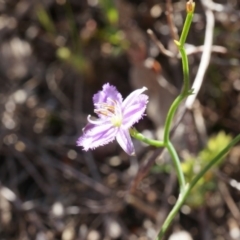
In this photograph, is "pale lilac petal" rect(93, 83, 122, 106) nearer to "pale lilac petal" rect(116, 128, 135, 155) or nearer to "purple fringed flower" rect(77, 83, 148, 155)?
"purple fringed flower" rect(77, 83, 148, 155)

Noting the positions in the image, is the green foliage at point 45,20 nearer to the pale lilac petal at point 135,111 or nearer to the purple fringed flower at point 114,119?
the purple fringed flower at point 114,119

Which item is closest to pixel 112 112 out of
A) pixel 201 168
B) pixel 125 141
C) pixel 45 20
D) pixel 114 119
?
pixel 114 119

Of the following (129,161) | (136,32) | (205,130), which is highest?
(136,32)

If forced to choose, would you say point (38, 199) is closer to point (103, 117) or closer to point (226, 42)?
point (103, 117)

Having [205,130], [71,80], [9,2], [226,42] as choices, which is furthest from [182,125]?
[9,2]

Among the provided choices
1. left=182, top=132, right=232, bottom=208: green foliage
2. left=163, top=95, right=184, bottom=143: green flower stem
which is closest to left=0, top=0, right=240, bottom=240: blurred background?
left=182, top=132, right=232, bottom=208: green foliage
